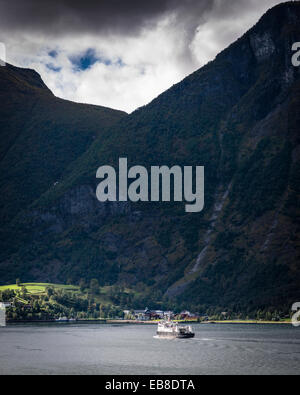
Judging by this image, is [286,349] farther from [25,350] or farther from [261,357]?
[25,350]

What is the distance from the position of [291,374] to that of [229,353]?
139 feet

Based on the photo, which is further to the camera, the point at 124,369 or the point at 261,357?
the point at 261,357

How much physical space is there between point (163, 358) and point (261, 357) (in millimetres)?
22746

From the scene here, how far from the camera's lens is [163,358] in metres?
170
